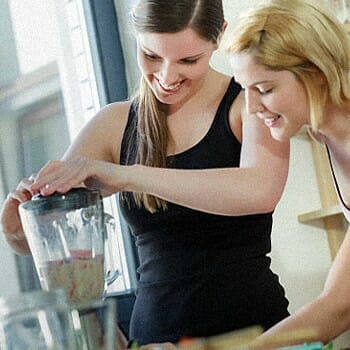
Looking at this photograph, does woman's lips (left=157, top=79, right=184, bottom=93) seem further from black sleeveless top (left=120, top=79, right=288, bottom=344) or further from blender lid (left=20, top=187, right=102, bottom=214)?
blender lid (left=20, top=187, right=102, bottom=214)

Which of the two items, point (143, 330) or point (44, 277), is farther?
point (143, 330)

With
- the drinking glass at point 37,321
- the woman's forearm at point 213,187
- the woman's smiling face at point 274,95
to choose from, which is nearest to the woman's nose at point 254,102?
the woman's smiling face at point 274,95

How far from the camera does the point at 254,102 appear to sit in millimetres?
1300

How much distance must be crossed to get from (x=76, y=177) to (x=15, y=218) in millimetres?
218

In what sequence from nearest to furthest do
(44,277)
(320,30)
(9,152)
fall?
(44,277) < (320,30) < (9,152)

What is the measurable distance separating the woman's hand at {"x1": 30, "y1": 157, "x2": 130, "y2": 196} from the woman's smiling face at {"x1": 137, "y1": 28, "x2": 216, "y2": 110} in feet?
0.72

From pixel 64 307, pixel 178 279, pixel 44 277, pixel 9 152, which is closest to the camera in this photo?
pixel 64 307

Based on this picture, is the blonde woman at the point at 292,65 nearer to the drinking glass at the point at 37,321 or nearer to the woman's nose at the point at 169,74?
the woman's nose at the point at 169,74

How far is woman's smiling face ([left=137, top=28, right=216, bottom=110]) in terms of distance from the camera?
1340 mm

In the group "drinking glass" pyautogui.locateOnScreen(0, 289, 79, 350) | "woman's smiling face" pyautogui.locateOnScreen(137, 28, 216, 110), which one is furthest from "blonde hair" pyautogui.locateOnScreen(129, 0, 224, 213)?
"drinking glass" pyautogui.locateOnScreen(0, 289, 79, 350)

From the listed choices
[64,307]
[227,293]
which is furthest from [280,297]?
[64,307]

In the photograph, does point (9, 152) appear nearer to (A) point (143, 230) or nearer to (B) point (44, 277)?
(A) point (143, 230)

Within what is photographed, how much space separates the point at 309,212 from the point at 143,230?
32.7 inches

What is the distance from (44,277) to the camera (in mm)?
1061
